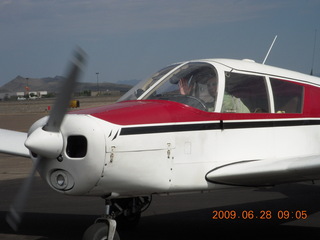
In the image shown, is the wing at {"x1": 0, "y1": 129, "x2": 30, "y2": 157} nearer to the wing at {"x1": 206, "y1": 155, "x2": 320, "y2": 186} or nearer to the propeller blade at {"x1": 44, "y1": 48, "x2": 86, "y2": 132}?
the propeller blade at {"x1": 44, "y1": 48, "x2": 86, "y2": 132}

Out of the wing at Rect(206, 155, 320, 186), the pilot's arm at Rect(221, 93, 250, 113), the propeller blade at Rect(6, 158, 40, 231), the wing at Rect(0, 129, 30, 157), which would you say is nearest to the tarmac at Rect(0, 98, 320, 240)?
the wing at Rect(206, 155, 320, 186)

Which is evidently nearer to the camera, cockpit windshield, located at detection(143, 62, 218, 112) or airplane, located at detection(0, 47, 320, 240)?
airplane, located at detection(0, 47, 320, 240)

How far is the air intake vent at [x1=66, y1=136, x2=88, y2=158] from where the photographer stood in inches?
248

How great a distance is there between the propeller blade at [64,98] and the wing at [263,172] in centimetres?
183

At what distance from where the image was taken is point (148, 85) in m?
7.64

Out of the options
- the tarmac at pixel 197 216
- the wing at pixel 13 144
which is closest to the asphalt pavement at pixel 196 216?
the tarmac at pixel 197 216

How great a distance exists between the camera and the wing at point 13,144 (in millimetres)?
9391

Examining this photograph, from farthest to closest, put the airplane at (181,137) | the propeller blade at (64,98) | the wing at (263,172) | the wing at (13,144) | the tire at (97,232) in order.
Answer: the wing at (13,144) → the wing at (263,172) → the tire at (97,232) → the airplane at (181,137) → the propeller blade at (64,98)

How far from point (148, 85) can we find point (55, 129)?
5.63ft

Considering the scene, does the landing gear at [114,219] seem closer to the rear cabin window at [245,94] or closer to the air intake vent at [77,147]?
the air intake vent at [77,147]

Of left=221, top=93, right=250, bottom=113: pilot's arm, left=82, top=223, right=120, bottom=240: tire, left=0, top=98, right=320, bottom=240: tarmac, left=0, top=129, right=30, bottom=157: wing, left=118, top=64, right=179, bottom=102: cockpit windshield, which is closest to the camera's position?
left=82, top=223, right=120, bottom=240: tire

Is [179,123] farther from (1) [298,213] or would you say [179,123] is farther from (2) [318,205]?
(2) [318,205]
